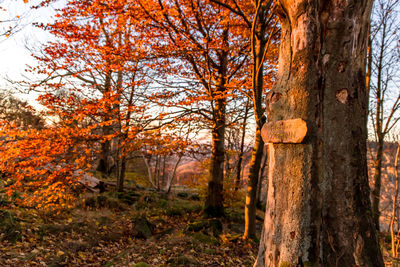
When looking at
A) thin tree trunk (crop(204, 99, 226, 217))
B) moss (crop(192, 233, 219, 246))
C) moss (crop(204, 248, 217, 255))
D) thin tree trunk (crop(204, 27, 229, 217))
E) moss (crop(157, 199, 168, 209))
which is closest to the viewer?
moss (crop(204, 248, 217, 255))

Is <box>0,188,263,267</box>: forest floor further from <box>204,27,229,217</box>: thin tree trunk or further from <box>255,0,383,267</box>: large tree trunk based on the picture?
<box>255,0,383,267</box>: large tree trunk

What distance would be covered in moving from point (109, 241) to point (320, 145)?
5839mm

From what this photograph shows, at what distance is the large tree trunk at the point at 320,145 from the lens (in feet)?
7.20

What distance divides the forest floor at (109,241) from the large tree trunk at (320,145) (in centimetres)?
268

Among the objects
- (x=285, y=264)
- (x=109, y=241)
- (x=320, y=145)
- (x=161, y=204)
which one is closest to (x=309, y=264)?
(x=285, y=264)

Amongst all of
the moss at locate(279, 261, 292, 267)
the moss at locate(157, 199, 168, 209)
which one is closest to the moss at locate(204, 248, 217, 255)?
the moss at locate(279, 261, 292, 267)

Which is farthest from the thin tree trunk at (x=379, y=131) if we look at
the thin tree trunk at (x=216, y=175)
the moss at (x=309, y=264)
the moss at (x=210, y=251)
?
the moss at (x=309, y=264)

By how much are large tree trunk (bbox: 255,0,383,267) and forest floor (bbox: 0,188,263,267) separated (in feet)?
8.78

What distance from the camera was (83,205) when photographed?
302 inches

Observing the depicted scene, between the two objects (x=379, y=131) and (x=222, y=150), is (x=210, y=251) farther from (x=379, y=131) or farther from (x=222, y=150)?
(x=379, y=131)

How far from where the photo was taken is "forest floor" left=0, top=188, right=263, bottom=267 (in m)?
4.42

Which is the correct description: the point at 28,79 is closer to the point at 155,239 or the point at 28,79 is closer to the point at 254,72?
the point at 155,239

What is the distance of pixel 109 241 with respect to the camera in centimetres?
586

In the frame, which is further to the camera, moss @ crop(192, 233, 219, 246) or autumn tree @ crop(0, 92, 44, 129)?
autumn tree @ crop(0, 92, 44, 129)
